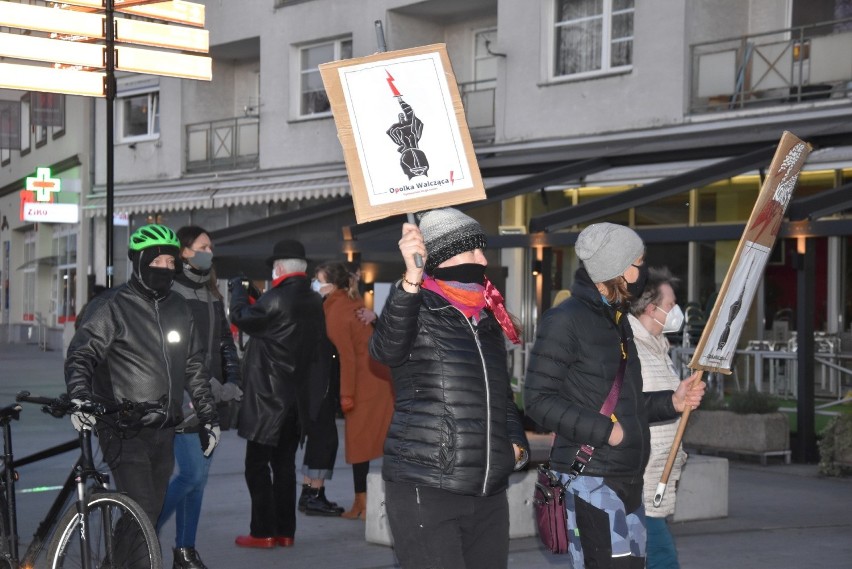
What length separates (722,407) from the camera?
505 inches

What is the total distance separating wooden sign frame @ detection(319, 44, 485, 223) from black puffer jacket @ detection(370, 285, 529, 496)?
44 cm

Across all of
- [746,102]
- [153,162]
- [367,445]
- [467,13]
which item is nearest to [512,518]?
[367,445]

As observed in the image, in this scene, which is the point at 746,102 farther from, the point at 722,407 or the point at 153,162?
the point at 153,162

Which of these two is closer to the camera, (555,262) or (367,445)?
(367,445)

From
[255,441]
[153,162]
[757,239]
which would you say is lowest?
[255,441]

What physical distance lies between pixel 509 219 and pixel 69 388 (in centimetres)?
1515

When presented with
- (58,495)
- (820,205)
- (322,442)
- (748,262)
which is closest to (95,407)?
(58,495)

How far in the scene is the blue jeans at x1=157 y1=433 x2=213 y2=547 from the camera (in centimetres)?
692

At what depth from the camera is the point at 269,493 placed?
26.6 feet

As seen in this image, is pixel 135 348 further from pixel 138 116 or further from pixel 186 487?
pixel 138 116

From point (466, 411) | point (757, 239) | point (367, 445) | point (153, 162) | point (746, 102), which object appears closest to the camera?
point (466, 411)

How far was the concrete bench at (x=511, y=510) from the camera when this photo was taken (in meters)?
8.11

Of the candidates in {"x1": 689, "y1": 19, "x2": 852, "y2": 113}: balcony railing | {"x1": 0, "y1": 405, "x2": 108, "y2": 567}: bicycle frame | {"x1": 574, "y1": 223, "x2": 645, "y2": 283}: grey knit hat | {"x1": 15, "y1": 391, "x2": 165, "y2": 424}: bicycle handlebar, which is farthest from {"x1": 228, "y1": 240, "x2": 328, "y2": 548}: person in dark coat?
{"x1": 689, "y1": 19, "x2": 852, "y2": 113}: balcony railing

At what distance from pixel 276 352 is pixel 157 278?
230 centimetres
